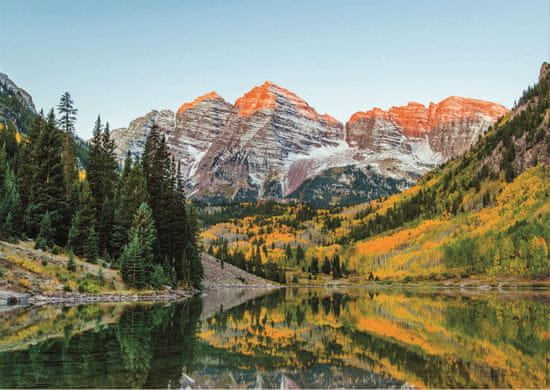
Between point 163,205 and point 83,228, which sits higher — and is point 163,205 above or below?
above

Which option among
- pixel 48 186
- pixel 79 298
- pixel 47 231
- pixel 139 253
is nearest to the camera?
pixel 79 298

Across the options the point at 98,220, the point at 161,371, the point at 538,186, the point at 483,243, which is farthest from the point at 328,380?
the point at 538,186

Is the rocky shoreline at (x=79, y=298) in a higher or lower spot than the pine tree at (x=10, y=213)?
lower

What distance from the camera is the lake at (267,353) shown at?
Answer: 22.2m

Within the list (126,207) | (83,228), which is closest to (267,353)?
(83,228)

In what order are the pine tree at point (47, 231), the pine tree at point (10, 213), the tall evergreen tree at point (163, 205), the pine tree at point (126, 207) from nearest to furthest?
the pine tree at point (10, 213)
the pine tree at point (47, 231)
the pine tree at point (126, 207)
the tall evergreen tree at point (163, 205)

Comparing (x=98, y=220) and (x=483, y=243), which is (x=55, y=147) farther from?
(x=483, y=243)

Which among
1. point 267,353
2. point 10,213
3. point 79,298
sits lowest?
point 267,353

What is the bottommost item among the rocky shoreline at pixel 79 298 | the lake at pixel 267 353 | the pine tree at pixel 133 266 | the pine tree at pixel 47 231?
the lake at pixel 267 353

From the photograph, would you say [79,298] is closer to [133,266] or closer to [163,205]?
[133,266]

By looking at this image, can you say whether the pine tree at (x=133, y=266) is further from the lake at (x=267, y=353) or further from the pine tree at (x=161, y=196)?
the lake at (x=267, y=353)

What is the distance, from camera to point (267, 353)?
30188 millimetres

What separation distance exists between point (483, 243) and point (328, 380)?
17037 centimetres

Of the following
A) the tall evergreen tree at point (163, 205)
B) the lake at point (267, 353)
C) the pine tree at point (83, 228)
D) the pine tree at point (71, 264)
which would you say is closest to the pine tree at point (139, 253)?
the pine tree at point (83, 228)
